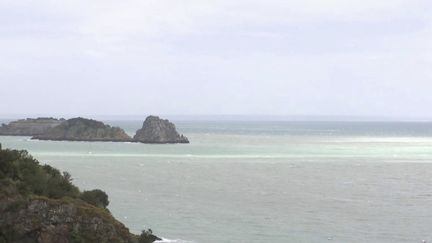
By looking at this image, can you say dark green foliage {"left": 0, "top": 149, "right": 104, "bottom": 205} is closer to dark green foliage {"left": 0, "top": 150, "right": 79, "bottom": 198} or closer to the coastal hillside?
dark green foliage {"left": 0, "top": 150, "right": 79, "bottom": 198}

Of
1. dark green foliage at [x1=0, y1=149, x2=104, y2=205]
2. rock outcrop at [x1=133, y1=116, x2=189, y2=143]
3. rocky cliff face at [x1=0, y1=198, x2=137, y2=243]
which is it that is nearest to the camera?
rocky cliff face at [x1=0, y1=198, x2=137, y2=243]

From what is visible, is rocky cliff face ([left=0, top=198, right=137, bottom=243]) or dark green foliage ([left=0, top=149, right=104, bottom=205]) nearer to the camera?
rocky cliff face ([left=0, top=198, right=137, bottom=243])

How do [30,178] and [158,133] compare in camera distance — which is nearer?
[30,178]

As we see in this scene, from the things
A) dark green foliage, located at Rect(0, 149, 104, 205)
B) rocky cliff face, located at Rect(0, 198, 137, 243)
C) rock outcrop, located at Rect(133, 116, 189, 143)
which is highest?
rock outcrop, located at Rect(133, 116, 189, 143)

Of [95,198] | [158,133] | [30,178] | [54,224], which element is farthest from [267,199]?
[158,133]

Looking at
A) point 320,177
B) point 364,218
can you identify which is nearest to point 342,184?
point 320,177

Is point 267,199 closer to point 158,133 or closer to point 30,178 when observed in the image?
point 30,178

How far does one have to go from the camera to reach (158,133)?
186 metres

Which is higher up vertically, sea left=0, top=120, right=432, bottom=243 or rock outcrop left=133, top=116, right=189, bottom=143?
rock outcrop left=133, top=116, right=189, bottom=143

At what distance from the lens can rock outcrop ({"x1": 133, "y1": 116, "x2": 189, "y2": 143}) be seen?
184 metres

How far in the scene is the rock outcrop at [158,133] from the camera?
184m

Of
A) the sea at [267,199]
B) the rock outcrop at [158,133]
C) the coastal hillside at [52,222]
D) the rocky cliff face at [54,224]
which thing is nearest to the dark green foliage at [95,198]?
the sea at [267,199]

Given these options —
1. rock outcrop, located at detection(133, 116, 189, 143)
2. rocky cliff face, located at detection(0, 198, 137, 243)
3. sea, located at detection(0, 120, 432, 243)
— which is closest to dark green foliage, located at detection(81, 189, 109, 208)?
sea, located at detection(0, 120, 432, 243)

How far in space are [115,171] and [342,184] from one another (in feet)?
102
